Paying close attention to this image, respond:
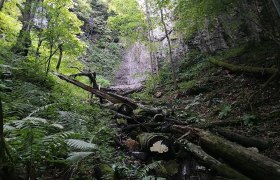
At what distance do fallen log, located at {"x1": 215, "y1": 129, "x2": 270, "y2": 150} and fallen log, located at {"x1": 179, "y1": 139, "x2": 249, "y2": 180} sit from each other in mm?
1023

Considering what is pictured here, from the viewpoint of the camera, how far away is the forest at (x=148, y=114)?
374 cm

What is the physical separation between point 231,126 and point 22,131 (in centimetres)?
546

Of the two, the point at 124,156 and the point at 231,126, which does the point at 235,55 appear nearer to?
the point at 231,126

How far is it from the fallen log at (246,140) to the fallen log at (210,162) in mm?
1023

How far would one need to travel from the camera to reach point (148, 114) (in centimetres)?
820

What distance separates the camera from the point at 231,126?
269 inches

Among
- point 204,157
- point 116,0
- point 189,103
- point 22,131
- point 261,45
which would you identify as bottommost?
point 204,157

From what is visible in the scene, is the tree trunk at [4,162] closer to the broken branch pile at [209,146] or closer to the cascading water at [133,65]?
A: the broken branch pile at [209,146]

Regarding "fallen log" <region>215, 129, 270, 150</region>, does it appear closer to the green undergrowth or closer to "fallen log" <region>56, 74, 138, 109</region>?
the green undergrowth

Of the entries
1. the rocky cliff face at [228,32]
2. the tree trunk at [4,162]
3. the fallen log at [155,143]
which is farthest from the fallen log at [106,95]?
the tree trunk at [4,162]

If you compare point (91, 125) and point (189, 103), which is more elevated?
point (189, 103)

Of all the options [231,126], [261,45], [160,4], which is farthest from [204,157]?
[160,4]

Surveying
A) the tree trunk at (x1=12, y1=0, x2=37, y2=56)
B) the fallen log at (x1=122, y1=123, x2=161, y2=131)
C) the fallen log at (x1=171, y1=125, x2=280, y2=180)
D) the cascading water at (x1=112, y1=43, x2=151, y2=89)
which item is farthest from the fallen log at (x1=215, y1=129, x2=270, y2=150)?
the cascading water at (x1=112, y1=43, x2=151, y2=89)

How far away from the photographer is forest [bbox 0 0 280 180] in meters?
3.74
